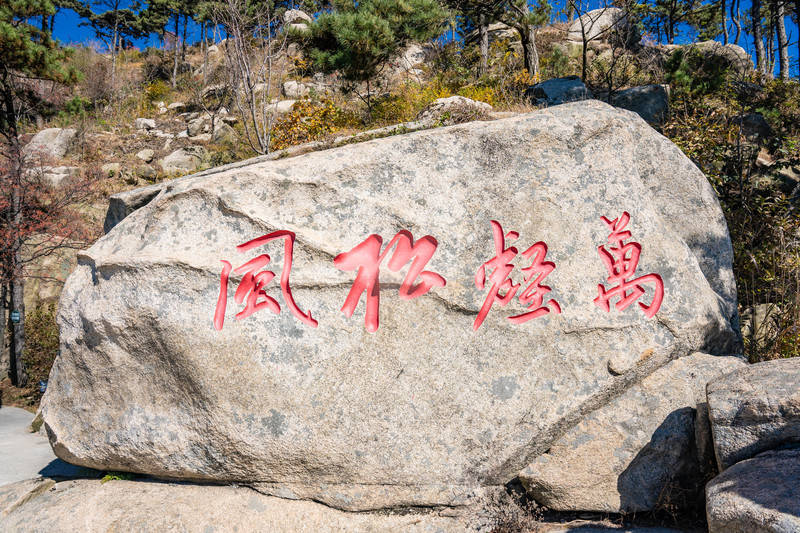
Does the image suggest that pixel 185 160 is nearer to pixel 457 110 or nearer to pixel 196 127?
pixel 196 127

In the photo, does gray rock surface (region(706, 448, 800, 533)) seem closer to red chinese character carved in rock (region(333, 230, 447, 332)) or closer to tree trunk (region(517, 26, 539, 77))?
red chinese character carved in rock (region(333, 230, 447, 332))

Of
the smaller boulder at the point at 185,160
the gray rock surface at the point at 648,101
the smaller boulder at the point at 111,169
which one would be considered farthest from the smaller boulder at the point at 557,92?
the smaller boulder at the point at 111,169

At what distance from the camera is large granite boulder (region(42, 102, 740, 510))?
10.9 ft

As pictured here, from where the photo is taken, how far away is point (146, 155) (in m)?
15.5

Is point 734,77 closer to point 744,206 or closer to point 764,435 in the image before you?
point 744,206

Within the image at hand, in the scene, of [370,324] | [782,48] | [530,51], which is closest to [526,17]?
[530,51]

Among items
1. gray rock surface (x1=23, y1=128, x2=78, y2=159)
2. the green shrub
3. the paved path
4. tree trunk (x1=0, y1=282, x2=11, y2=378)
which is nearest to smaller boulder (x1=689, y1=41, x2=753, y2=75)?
the paved path

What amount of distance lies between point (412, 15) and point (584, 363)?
29.5 ft

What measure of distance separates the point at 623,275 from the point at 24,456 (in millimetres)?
6205

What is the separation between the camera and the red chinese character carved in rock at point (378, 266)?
3467mm

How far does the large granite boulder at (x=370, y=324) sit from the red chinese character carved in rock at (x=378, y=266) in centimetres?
2

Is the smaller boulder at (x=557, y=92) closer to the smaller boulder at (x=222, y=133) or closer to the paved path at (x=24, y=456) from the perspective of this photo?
the paved path at (x=24, y=456)

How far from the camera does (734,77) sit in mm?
10406

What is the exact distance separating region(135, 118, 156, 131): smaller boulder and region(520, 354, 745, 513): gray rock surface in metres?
18.8
